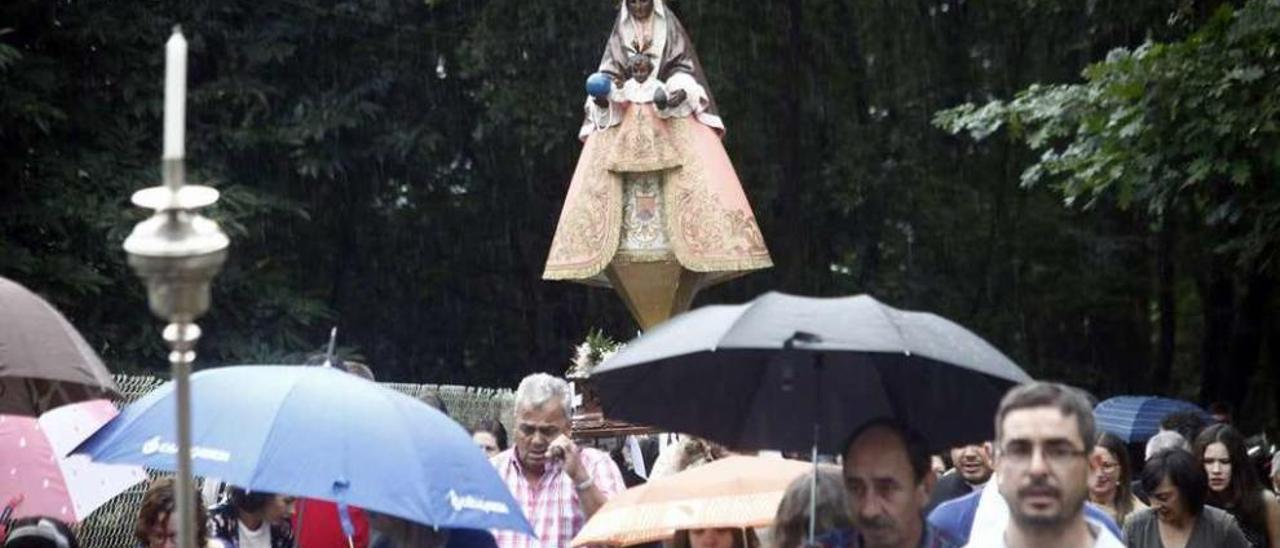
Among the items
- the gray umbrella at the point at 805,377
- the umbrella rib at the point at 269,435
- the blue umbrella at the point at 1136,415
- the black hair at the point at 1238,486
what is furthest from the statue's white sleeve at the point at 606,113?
the gray umbrella at the point at 805,377

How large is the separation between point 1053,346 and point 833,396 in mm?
23764

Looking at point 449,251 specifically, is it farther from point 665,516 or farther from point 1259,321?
point 665,516

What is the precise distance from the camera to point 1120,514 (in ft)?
35.0

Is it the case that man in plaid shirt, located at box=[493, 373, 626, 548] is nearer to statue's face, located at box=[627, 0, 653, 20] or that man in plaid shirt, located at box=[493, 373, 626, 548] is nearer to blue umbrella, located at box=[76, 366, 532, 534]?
blue umbrella, located at box=[76, 366, 532, 534]

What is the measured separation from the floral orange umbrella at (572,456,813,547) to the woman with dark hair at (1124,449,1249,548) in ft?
8.08

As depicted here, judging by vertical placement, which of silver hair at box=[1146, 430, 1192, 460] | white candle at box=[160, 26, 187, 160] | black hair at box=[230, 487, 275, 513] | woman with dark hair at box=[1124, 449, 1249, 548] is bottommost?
woman with dark hair at box=[1124, 449, 1249, 548]

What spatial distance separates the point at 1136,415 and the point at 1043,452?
14439mm

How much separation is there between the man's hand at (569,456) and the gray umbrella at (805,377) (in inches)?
73.1

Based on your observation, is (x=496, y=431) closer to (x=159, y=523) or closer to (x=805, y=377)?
(x=159, y=523)

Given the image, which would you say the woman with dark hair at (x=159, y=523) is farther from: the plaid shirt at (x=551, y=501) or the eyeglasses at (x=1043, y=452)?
the eyeglasses at (x=1043, y=452)

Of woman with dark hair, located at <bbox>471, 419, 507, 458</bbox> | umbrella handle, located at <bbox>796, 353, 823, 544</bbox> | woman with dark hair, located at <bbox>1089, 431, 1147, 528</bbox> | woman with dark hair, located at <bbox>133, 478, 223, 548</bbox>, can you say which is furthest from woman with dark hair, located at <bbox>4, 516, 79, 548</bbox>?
woman with dark hair, located at <bbox>1089, 431, 1147, 528</bbox>

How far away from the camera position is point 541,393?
8.90 m

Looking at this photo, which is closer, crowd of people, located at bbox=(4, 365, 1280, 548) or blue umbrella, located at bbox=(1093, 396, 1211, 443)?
crowd of people, located at bbox=(4, 365, 1280, 548)

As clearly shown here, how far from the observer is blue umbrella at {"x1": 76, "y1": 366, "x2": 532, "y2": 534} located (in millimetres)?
6914
